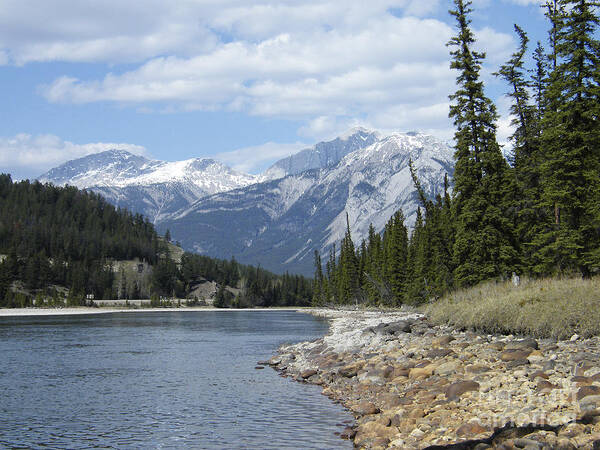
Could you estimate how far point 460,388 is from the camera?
58.9 ft

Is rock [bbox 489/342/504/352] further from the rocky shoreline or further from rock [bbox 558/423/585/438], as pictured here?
rock [bbox 558/423/585/438]

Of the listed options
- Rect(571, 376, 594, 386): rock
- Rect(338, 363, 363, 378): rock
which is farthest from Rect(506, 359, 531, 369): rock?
Rect(338, 363, 363, 378): rock

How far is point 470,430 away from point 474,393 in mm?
3231

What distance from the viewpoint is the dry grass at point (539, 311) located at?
69.8ft

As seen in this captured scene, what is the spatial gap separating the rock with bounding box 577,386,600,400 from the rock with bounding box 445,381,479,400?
3.91m

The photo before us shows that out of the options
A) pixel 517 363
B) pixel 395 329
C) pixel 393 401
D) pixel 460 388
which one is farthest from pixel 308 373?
pixel 517 363

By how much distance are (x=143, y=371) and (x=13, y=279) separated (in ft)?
535

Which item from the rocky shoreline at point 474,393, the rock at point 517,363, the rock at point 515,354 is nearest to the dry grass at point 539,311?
the rocky shoreline at point 474,393

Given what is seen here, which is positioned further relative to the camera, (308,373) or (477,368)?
(308,373)

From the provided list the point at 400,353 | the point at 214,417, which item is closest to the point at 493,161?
the point at 400,353

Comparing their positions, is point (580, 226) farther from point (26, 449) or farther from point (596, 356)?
point (26, 449)

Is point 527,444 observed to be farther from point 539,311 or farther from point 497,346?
point 539,311

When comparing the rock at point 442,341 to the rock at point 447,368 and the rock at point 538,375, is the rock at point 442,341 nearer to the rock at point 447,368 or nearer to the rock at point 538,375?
the rock at point 447,368

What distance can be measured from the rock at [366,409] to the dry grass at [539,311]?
7.77 m
